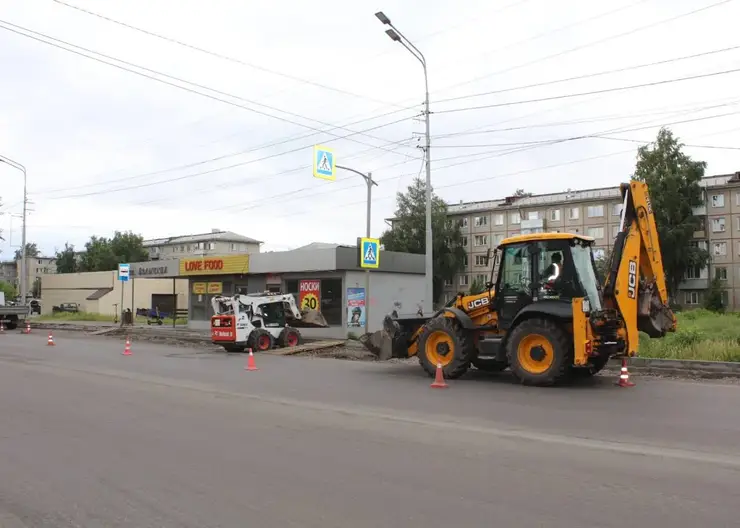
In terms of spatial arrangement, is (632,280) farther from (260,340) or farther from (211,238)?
(211,238)

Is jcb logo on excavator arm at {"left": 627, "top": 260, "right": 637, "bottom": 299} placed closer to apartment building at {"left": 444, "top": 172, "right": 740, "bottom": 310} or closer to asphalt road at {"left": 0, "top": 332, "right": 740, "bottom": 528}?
asphalt road at {"left": 0, "top": 332, "right": 740, "bottom": 528}

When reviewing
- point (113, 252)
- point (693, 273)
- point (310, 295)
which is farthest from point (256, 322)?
point (113, 252)

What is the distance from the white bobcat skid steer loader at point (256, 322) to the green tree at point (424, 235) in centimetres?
5163

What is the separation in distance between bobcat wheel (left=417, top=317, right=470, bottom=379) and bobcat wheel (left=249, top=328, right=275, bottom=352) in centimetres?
896

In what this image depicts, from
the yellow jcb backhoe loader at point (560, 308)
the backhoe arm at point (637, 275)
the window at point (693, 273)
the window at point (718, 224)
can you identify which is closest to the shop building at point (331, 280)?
the yellow jcb backhoe loader at point (560, 308)

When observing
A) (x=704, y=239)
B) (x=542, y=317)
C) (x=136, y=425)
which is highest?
(x=704, y=239)

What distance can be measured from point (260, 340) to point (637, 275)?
13132 mm

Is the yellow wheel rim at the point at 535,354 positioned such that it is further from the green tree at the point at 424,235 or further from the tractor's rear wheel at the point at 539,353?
the green tree at the point at 424,235

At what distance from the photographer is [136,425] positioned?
27.8 feet

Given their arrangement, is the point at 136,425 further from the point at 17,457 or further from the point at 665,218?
the point at 665,218

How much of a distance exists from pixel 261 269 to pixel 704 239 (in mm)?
51701

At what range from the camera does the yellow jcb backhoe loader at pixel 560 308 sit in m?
11.9

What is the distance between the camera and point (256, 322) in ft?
71.7

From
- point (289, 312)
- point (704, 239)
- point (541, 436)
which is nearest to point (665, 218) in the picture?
point (704, 239)
